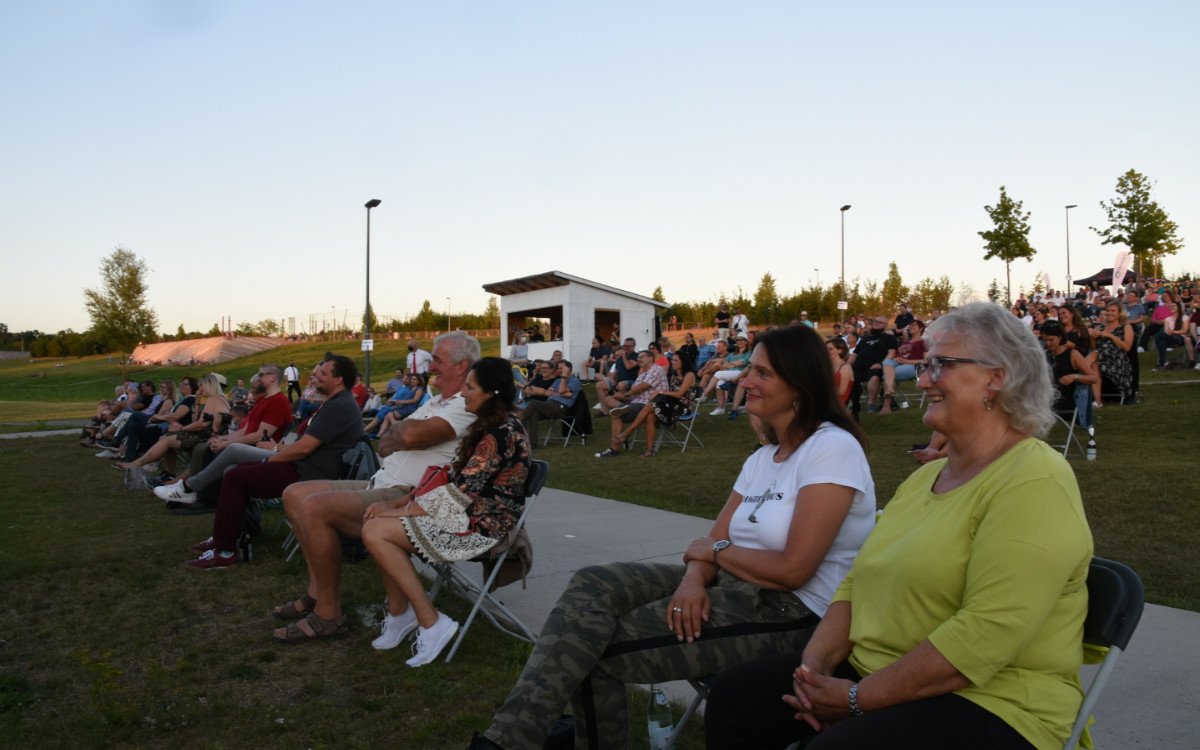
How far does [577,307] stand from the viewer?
1030 inches

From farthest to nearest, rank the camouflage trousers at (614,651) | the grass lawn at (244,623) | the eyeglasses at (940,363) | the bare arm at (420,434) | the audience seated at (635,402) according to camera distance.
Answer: the audience seated at (635,402)
the bare arm at (420,434)
the grass lawn at (244,623)
the camouflage trousers at (614,651)
the eyeglasses at (940,363)

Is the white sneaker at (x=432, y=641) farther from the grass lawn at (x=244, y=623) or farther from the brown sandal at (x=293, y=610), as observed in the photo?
the brown sandal at (x=293, y=610)

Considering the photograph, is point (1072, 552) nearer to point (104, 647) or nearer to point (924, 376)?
point (924, 376)

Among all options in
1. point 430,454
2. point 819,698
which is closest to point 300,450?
point 430,454

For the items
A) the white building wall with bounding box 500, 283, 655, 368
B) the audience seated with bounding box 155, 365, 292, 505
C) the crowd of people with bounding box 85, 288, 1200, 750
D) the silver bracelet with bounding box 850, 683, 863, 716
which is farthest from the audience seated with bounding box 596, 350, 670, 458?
the white building wall with bounding box 500, 283, 655, 368

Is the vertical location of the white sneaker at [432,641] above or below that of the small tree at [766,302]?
below

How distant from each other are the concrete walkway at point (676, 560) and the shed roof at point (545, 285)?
18327mm

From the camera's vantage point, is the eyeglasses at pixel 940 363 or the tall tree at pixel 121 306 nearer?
the eyeglasses at pixel 940 363

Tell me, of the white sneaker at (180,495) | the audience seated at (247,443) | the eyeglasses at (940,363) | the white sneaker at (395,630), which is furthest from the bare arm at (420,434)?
the white sneaker at (180,495)

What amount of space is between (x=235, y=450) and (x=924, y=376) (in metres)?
5.78

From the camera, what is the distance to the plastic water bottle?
2.90m

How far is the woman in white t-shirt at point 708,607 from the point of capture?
2.39 m

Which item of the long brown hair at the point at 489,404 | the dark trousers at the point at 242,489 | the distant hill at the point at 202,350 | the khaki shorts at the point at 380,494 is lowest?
the dark trousers at the point at 242,489

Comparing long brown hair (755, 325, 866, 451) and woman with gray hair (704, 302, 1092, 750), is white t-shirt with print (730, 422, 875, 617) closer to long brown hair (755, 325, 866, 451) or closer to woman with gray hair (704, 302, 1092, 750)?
long brown hair (755, 325, 866, 451)
